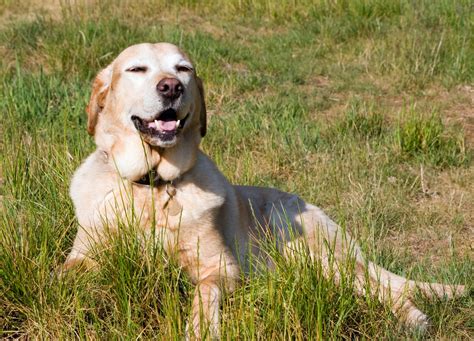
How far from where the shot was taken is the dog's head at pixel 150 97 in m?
3.49

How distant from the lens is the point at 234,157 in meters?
5.42

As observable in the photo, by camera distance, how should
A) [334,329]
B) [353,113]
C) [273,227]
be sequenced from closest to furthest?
1. [334,329]
2. [273,227]
3. [353,113]

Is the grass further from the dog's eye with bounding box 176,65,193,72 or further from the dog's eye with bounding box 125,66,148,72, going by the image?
the dog's eye with bounding box 176,65,193,72

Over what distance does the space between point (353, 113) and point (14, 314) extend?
3.68 metres

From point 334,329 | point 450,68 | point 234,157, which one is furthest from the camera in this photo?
point 450,68

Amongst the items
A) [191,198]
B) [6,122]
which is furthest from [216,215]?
[6,122]

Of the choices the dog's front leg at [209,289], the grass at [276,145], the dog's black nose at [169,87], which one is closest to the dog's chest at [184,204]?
the dog's front leg at [209,289]

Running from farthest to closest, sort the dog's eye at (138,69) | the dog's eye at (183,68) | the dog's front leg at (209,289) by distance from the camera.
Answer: the dog's eye at (183,68), the dog's eye at (138,69), the dog's front leg at (209,289)

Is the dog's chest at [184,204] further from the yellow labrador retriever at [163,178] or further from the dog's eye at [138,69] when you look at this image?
the dog's eye at [138,69]

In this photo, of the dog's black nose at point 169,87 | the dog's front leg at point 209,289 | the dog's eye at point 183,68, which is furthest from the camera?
the dog's eye at point 183,68

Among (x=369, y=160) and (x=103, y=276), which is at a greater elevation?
(x=103, y=276)

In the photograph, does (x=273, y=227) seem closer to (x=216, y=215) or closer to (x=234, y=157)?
(x=216, y=215)

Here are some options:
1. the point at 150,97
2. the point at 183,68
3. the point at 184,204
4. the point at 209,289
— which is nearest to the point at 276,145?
the point at 183,68

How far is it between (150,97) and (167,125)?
151 mm
